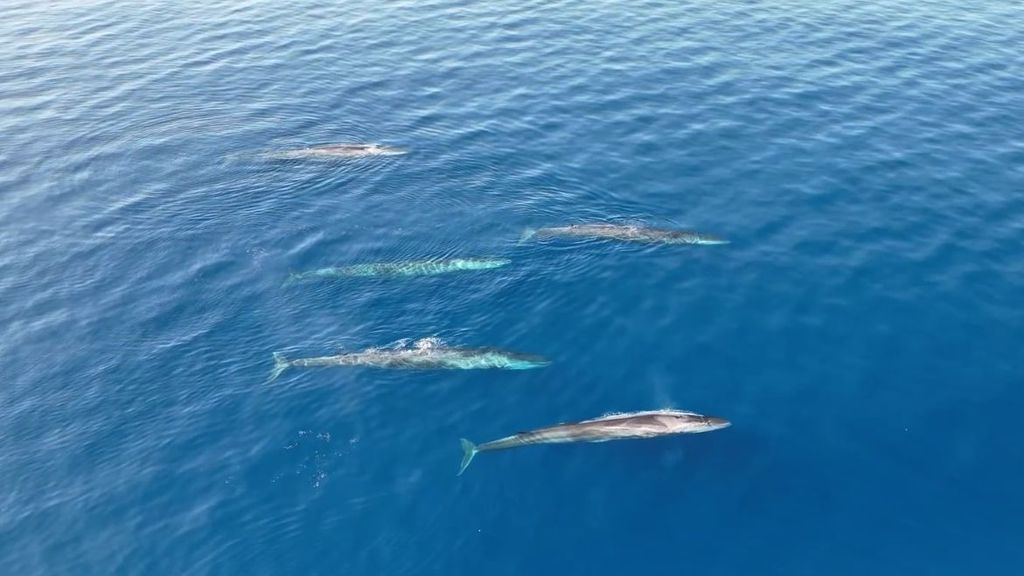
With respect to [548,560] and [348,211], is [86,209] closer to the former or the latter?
[348,211]

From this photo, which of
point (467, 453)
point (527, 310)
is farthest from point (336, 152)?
point (467, 453)

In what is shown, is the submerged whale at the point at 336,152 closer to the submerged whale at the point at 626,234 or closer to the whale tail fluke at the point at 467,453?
the submerged whale at the point at 626,234

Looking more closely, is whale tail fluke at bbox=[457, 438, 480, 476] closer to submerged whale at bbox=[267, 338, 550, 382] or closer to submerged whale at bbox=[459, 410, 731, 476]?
submerged whale at bbox=[459, 410, 731, 476]

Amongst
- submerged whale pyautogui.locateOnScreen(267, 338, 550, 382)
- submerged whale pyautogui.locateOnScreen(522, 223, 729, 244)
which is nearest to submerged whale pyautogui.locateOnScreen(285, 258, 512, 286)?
submerged whale pyautogui.locateOnScreen(522, 223, 729, 244)

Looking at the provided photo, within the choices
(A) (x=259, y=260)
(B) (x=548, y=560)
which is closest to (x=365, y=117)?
(A) (x=259, y=260)

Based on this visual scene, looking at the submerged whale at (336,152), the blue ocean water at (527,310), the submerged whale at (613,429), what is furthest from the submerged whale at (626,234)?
the submerged whale at (336,152)
